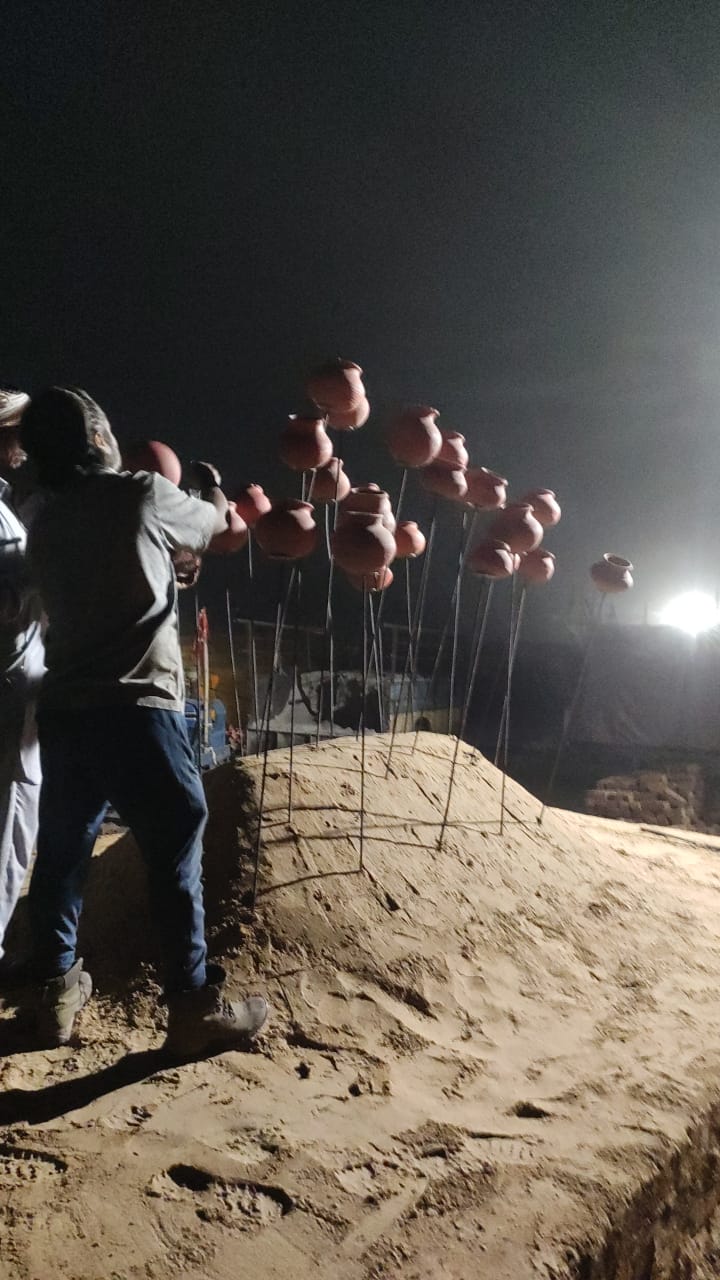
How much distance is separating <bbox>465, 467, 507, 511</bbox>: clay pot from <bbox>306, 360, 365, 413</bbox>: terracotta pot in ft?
3.06

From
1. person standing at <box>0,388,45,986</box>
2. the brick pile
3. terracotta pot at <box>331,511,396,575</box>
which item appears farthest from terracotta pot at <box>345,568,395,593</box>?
the brick pile

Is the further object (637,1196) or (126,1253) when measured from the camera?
(637,1196)

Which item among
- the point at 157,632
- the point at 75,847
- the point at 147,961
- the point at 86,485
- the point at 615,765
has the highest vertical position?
the point at 86,485

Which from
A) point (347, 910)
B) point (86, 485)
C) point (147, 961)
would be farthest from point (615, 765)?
point (86, 485)

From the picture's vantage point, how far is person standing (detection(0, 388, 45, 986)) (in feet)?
6.00

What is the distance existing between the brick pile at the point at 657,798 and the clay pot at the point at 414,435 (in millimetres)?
5617

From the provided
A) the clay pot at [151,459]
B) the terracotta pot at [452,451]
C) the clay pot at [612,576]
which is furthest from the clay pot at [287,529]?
the clay pot at [612,576]

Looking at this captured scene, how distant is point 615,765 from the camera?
8.12 metres

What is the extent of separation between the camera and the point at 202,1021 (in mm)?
1662

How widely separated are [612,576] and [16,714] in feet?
9.71

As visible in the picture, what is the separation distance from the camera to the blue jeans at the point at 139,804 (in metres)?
1.57

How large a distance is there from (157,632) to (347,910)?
4.21ft

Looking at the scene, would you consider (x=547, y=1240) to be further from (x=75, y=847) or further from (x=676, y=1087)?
(x=75, y=847)

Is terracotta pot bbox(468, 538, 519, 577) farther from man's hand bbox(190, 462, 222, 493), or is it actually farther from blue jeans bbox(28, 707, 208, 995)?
blue jeans bbox(28, 707, 208, 995)
